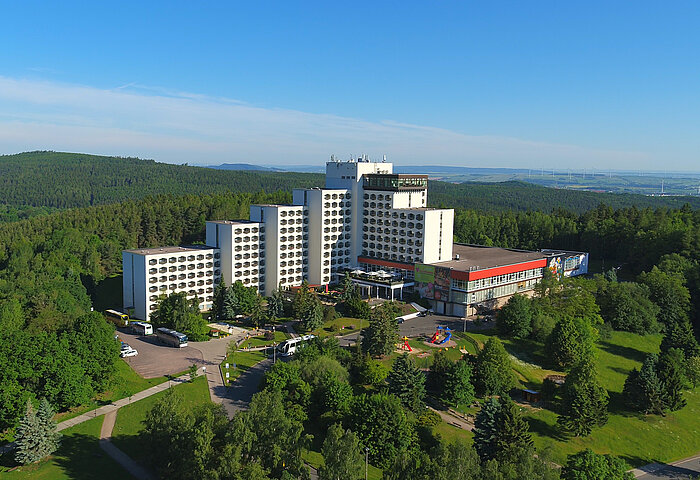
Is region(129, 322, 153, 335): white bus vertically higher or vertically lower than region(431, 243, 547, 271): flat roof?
lower

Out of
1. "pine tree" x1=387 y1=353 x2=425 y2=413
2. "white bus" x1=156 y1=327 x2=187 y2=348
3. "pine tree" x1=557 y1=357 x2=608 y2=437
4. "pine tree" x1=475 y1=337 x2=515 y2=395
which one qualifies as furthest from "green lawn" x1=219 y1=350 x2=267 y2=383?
"pine tree" x1=557 y1=357 x2=608 y2=437

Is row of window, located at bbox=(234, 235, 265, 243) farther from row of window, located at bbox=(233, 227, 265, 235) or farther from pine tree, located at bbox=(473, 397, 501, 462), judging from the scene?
pine tree, located at bbox=(473, 397, 501, 462)

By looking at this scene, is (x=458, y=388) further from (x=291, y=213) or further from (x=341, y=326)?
(x=291, y=213)

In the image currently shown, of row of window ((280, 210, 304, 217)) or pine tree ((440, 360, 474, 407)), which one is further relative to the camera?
row of window ((280, 210, 304, 217))

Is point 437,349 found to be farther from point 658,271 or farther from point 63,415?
point 658,271

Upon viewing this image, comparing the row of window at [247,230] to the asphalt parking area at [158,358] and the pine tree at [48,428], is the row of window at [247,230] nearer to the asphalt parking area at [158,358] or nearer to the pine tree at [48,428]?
the asphalt parking area at [158,358]

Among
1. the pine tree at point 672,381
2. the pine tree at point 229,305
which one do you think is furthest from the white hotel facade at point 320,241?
the pine tree at point 672,381

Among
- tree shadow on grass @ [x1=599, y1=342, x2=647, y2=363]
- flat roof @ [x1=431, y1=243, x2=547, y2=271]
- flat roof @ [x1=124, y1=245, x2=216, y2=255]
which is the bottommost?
tree shadow on grass @ [x1=599, y1=342, x2=647, y2=363]
